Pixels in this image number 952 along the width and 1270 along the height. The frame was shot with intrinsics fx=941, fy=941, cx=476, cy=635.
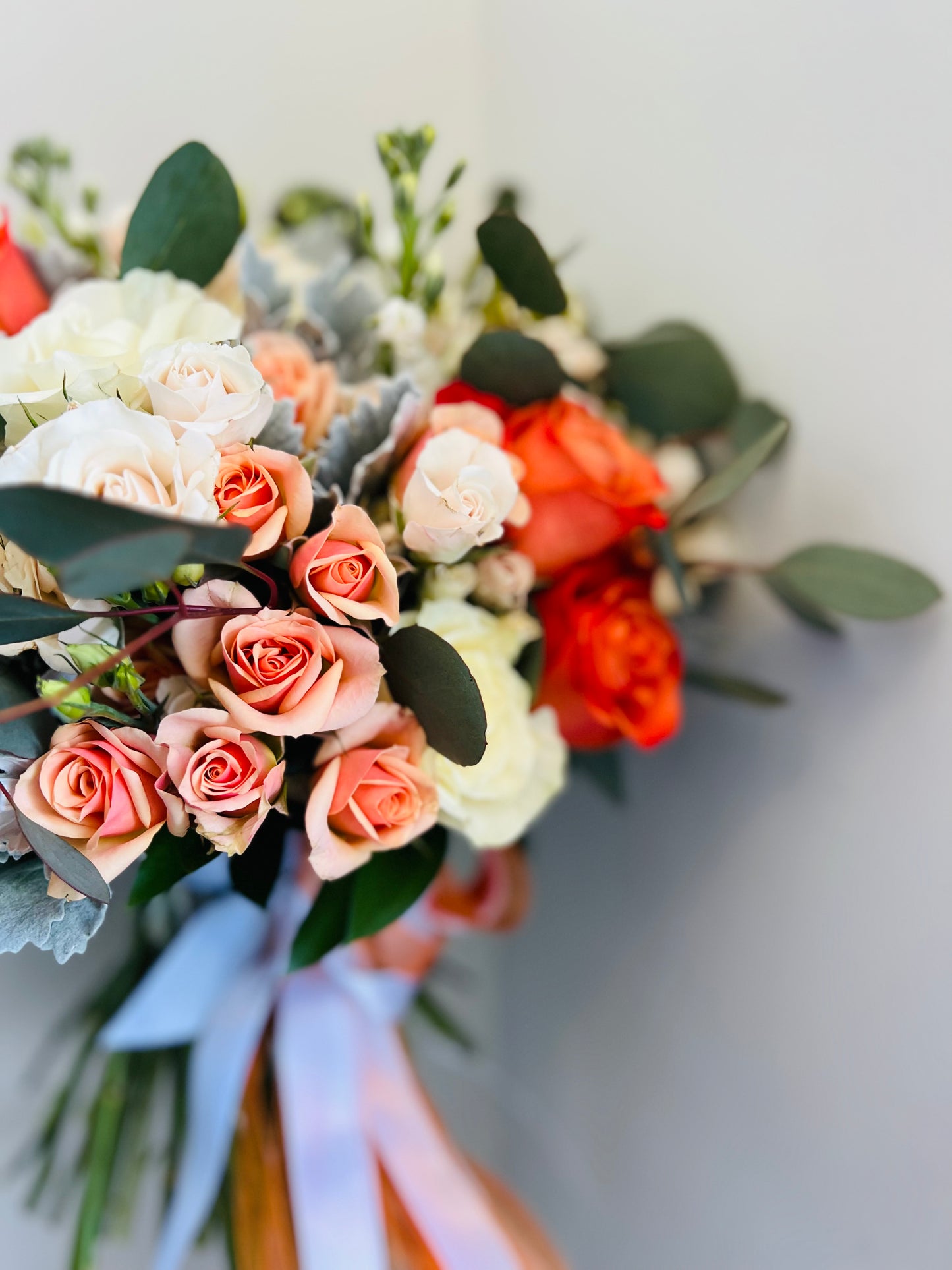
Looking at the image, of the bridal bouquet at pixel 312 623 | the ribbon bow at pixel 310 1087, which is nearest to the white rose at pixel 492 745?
the bridal bouquet at pixel 312 623

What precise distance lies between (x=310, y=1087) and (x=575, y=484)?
1.55 ft

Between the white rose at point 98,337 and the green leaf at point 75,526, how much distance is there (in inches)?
4.9

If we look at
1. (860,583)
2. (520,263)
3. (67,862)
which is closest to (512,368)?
(520,263)

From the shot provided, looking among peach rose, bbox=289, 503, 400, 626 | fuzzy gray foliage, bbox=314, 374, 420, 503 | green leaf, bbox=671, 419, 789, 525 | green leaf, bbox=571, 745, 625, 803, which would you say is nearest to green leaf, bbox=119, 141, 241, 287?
fuzzy gray foliage, bbox=314, 374, 420, 503

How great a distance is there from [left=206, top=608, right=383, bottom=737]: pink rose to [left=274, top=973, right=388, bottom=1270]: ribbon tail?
0.36 m

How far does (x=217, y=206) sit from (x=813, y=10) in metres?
0.41

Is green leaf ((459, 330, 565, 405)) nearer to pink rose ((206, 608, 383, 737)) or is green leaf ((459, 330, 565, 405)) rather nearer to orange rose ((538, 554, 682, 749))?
orange rose ((538, 554, 682, 749))

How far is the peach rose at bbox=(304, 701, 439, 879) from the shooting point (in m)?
0.48

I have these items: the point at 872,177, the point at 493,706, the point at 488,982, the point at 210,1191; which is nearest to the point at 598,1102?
the point at 488,982

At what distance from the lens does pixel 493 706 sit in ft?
1.81

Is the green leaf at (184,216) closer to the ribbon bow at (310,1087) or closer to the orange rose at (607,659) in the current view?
the orange rose at (607,659)

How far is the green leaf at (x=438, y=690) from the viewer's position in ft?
1.48

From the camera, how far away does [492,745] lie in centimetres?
54

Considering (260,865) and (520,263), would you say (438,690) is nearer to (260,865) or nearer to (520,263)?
(260,865)
